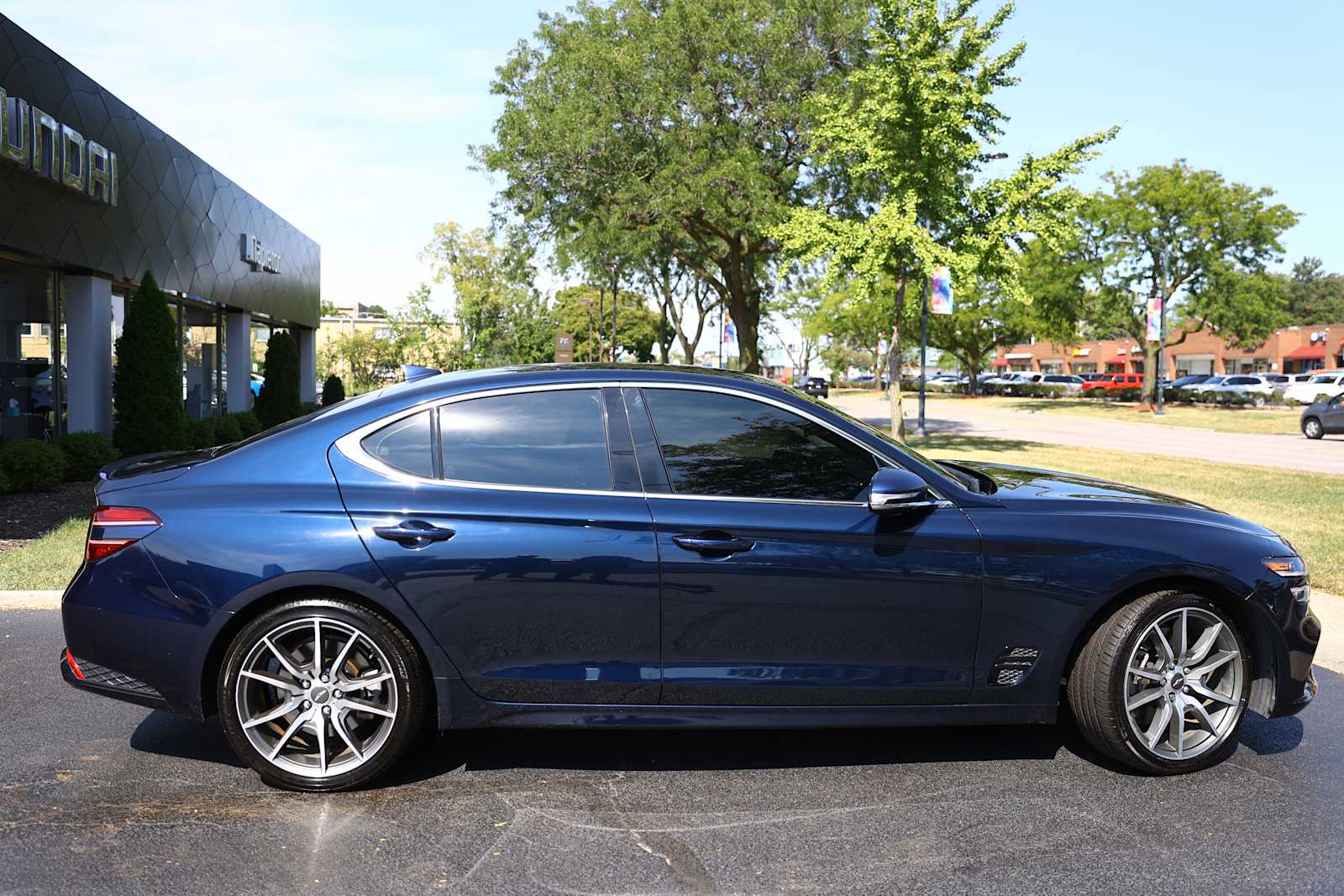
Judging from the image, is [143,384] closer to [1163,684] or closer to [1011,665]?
[1011,665]

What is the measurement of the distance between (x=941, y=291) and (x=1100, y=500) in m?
18.7

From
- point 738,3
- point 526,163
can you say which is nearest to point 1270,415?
point 738,3

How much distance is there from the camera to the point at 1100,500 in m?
4.24

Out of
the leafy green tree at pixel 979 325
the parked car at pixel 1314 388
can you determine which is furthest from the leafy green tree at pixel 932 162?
the parked car at pixel 1314 388

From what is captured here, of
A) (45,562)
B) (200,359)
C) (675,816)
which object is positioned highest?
(200,359)

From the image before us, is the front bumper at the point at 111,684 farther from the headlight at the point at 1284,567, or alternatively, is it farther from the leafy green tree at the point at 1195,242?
the leafy green tree at the point at 1195,242

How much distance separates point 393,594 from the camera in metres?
3.77

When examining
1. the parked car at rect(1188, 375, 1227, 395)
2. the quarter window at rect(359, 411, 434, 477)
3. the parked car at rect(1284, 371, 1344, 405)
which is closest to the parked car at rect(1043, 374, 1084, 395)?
the parked car at rect(1188, 375, 1227, 395)

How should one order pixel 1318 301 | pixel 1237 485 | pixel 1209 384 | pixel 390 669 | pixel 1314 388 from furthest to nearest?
1. pixel 1318 301
2. pixel 1209 384
3. pixel 1314 388
4. pixel 1237 485
5. pixel 390 669

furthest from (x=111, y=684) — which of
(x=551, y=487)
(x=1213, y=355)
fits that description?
(x=1213, y=355)

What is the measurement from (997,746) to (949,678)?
2.43 ft

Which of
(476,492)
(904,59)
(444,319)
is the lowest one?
(476,492)

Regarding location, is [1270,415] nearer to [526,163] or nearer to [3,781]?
[526,163]

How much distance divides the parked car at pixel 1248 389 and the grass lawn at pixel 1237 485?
33.6m
